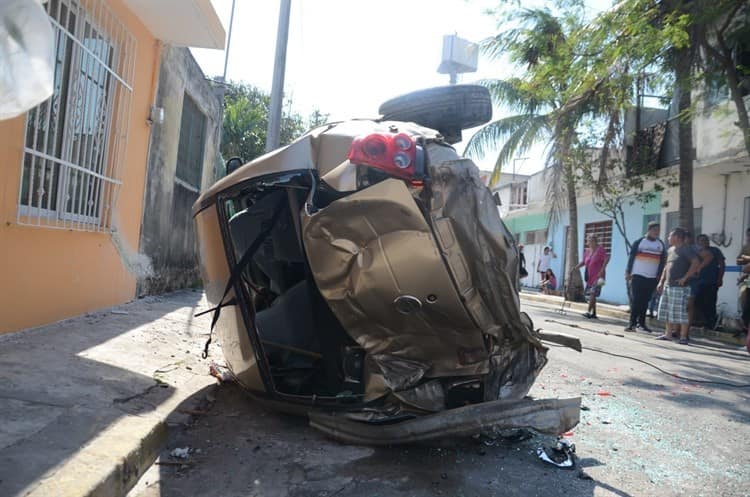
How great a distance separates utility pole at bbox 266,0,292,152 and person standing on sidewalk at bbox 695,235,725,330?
6971 mm

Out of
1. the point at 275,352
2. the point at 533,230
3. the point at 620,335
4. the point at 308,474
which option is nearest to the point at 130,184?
the point at 275,352

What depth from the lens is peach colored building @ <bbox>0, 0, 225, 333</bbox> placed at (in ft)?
13.4

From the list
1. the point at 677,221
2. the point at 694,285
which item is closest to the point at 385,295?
the point at 694,285

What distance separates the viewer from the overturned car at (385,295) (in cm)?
245

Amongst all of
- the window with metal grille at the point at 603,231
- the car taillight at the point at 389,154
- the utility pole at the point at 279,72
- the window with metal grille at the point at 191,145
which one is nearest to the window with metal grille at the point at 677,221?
the window with metal grille at the point at 603,231

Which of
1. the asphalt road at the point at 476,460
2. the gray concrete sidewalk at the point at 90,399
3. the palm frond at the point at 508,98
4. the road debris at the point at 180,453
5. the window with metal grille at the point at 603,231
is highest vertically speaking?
the palm frond at the point at 508,98

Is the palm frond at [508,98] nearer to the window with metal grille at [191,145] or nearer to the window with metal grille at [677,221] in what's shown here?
the window with metal grille at [677,221]

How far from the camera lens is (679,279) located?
8172mm

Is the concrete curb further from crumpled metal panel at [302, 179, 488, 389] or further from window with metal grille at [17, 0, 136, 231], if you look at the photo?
window with metal grille at [17, 0, 136, 231]

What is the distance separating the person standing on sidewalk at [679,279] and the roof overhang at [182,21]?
701 centimetres

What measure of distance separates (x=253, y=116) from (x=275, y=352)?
17034mm

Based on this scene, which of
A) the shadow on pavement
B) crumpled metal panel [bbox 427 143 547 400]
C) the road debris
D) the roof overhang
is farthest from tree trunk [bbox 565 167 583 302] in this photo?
the road debris

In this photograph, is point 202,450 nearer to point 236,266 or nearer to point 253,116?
point 236,266

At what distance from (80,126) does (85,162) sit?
12.6 inches
